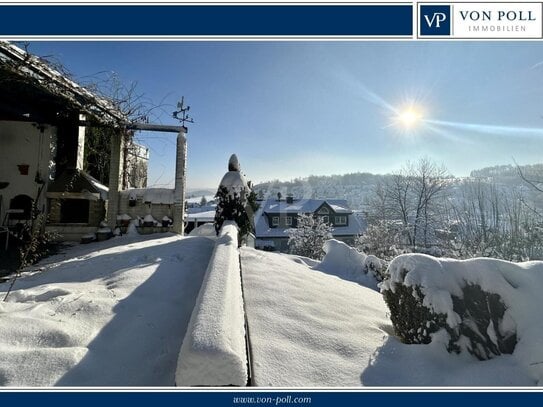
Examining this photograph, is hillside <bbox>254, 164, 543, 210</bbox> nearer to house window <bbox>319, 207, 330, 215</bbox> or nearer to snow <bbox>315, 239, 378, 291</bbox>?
house window <bbox>319, 207, 330, 215</bbox>

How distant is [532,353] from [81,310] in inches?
155

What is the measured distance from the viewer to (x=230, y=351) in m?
1.69

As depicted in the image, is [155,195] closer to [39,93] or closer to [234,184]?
[234,184]

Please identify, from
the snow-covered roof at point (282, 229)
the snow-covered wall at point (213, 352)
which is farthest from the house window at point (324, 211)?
the snow-covered wall at point (213, 352)

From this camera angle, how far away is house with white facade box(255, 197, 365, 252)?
28562 millimetres

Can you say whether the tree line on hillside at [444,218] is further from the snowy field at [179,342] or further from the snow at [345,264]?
the snowy field at [179,342]

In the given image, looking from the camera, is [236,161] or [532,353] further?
[236,161]

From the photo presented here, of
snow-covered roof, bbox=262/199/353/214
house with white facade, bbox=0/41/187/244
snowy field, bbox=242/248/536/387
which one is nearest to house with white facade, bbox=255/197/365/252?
snow-covered roof, bbox=262/199/353/214

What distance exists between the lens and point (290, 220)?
97.6 feet

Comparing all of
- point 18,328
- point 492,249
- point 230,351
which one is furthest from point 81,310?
point 492,249

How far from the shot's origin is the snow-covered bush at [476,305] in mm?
2305

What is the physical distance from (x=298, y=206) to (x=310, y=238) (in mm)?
7438

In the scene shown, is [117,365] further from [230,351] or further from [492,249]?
[492,249]

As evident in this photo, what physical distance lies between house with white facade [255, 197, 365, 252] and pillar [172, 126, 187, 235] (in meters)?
17.9
